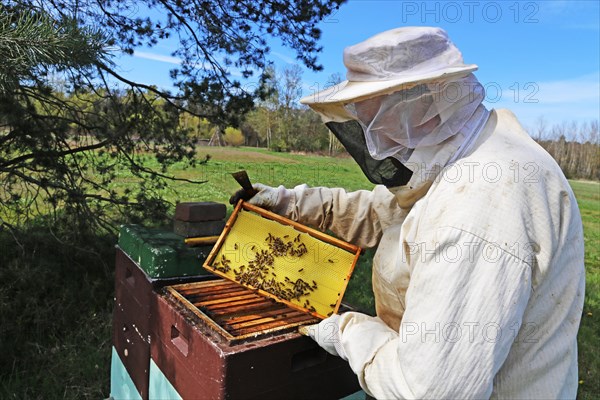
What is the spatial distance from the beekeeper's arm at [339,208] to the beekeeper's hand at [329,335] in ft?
2.08

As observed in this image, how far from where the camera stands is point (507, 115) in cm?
131

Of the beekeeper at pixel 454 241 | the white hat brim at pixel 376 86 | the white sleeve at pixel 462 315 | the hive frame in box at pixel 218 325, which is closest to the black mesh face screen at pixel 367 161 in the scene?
the beekeeper at pixel 454 241

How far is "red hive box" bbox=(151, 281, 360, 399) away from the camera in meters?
1.33

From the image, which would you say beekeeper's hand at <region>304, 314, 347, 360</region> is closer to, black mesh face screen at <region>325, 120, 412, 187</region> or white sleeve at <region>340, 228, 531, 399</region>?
white sleeve at <region>340, 228, 531, 399</region>

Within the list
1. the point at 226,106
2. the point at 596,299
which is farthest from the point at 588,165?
the point at 226,106

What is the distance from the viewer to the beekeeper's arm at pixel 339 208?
6.29ft

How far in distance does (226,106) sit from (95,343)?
2372 millimetres

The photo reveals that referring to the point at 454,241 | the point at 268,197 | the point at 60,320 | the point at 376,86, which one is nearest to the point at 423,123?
the point at 376,86

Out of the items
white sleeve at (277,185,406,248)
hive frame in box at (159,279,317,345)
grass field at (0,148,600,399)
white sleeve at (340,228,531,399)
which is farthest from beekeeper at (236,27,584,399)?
grass field at (0,148,600,399)

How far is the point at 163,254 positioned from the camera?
1.75 meters

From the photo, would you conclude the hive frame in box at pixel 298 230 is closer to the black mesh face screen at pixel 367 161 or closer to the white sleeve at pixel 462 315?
the black mesh face screen at pixel 367 161

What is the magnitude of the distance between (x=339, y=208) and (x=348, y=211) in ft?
0.15

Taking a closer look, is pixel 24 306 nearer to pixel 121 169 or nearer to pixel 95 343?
pixel 95 343

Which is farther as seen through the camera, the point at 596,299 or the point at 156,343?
the point at 596,299
